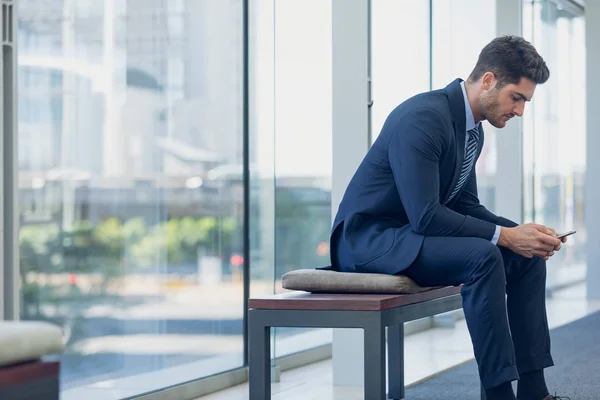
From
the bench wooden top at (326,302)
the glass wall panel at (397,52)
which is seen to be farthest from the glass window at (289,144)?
the bench wooden top at (326,302)

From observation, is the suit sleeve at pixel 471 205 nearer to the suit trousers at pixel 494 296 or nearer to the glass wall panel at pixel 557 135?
the suit trousers at pixel 494 296

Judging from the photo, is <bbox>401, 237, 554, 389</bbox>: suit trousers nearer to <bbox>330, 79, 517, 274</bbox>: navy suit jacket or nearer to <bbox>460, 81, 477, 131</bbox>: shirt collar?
<bbox>330, 79, 517, 274</bbox>: navy suit jacket

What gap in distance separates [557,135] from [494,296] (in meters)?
7.01

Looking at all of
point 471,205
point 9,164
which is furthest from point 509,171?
point 9,164

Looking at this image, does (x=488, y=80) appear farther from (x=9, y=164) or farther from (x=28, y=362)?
(x=28, y=362)

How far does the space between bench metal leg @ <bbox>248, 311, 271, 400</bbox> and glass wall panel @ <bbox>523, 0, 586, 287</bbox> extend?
6014 millimetres

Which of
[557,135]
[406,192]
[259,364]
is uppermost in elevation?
[557,135]

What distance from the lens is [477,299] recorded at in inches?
94.1

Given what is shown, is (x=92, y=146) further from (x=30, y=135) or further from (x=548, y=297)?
(x=548, y=297)

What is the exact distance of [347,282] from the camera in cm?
248

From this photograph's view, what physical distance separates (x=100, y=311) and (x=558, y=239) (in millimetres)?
1294

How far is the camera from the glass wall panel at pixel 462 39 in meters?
6.02

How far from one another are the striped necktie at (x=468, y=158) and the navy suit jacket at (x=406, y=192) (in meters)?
0.06

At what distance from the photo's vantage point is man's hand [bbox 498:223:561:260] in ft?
8.33
